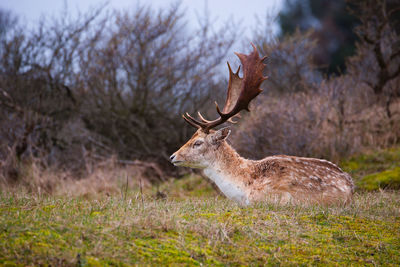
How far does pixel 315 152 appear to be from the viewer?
36.8 feet

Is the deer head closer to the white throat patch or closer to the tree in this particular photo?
the white throat patch

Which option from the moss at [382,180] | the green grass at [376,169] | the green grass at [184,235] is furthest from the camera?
the green grass at [376,169]

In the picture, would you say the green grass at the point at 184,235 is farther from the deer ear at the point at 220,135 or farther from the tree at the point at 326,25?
the tree at the point at 326,25

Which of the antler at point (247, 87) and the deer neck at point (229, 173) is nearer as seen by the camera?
the deer neck at point (229, 173)

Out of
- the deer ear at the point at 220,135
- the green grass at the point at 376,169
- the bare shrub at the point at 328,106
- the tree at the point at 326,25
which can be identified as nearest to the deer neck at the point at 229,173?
the deer ear at the point at 220,135

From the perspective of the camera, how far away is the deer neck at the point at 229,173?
271 inches

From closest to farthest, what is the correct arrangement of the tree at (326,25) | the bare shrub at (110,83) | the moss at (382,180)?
1. the moss at (382,180)
2. the bare shrub at (110,83)
3. the tree at (326,25)

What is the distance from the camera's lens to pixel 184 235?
4.07m

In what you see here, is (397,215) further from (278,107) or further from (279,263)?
(278,107)

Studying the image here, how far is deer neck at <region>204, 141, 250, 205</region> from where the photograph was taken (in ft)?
22.6

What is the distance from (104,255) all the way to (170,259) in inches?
22.2

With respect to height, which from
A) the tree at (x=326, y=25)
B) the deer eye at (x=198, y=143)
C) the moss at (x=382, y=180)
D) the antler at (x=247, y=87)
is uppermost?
the tree at (x=326, y=25)

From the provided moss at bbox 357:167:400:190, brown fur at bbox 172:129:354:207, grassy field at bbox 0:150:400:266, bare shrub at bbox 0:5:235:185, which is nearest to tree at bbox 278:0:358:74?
bare shrub at bbox 0:5:235:185

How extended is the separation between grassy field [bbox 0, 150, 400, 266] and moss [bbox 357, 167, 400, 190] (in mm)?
4126
